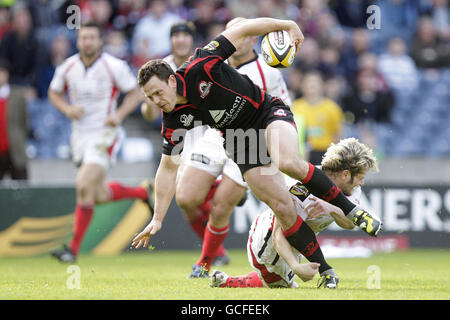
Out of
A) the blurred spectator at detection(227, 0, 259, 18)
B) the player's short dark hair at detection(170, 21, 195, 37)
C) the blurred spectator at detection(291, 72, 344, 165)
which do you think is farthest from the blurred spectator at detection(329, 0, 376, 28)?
the player's short dark hair at detection(170, 21, 195, 37)

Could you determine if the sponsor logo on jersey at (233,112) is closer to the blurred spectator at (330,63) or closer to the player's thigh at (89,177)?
the player's thigh at (89,177)

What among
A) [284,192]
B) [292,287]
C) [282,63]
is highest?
[282,63]

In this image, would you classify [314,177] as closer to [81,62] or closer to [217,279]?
[217,279]

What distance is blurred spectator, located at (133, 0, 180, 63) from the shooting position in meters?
12.8

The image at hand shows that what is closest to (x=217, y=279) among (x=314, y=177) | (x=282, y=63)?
(x=314, y=177)

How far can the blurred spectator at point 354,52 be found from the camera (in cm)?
1352

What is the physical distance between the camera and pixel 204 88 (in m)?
5.57

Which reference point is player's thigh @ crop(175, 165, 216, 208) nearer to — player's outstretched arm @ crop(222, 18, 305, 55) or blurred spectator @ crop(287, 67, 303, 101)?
player's outstretched arm @ crop(222, 18, 305, 55)

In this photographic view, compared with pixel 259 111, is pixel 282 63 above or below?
above

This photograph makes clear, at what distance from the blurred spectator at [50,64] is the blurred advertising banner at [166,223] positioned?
2816 mm

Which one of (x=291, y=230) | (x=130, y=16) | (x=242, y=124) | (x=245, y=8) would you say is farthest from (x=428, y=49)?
(x=291, y=230)

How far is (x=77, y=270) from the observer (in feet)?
25.1

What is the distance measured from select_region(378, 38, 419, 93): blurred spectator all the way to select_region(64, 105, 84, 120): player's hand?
603 cm

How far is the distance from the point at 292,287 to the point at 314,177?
35.8 inches
